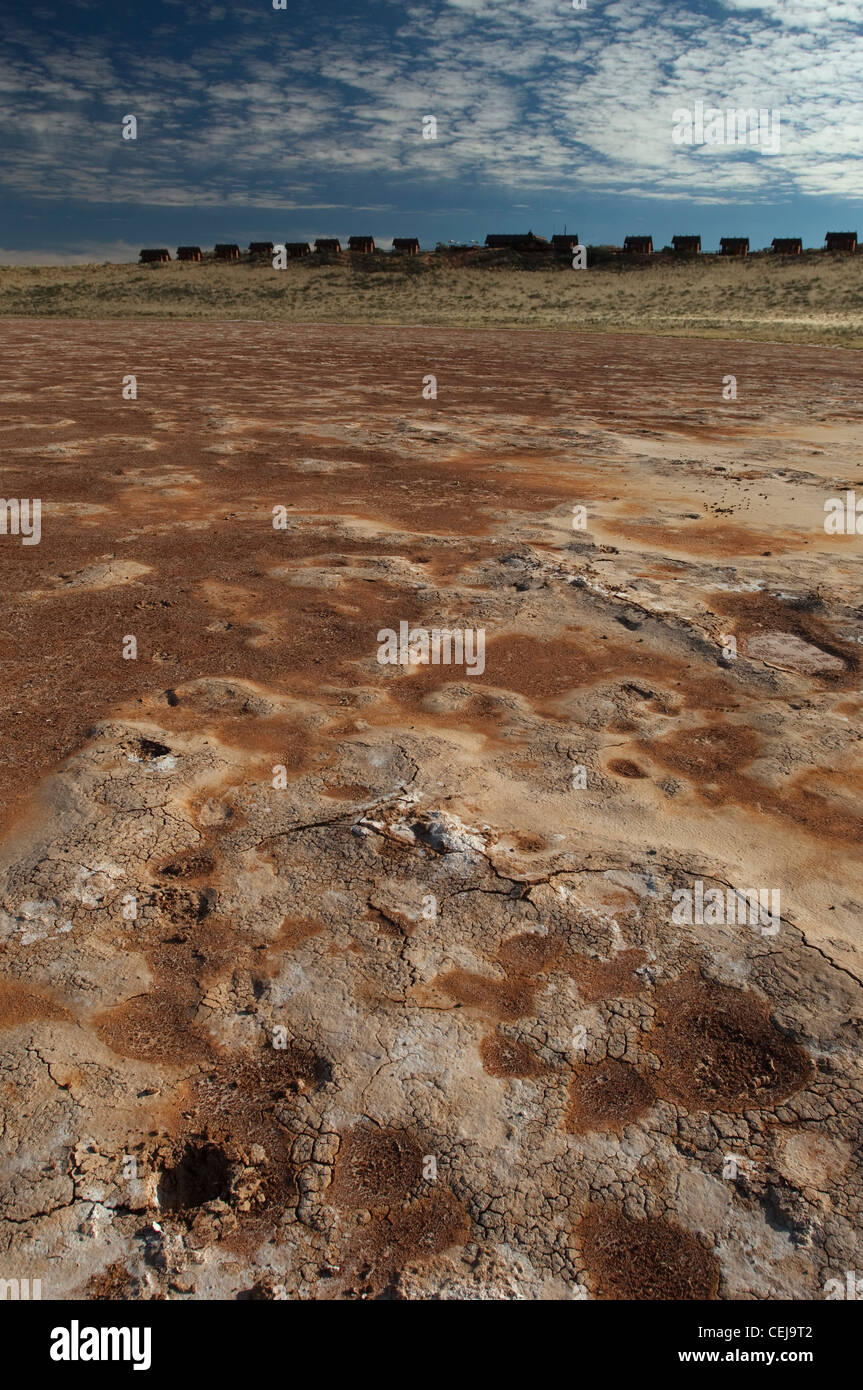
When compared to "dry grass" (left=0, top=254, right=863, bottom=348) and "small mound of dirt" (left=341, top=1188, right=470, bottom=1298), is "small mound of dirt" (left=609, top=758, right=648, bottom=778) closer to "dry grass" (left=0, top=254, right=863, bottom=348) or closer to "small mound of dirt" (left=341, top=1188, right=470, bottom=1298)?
"small mound of dirt" (left=341, top=1188, right=470, bottom=1298)

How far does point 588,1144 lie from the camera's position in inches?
70.7

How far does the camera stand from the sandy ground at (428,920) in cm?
166

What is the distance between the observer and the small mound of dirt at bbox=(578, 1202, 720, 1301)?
1.57 metres

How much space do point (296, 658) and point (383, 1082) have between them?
227cm

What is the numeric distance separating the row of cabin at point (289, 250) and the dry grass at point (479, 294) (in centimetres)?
214

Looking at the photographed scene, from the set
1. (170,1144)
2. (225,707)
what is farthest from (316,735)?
(170,1144)

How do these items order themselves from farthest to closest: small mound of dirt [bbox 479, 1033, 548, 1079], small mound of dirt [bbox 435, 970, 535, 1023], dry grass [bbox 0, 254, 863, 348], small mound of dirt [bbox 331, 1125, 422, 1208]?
dry grass [bbox 0, 254, 863, 348] < small mound of dirt [bbox 435, 970, 535, 1023] < small mound of dirt [bbox 479, 1033, 548, 1079] < small mound of dirt [bbox 331, 1125, 422, 1208]

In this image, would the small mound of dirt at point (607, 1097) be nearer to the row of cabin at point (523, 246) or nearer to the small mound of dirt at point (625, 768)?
the small mound of dirt at point (625, 768)

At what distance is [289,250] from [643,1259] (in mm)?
59124

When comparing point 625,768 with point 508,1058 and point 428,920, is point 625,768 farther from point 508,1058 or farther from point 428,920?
point 508,1058

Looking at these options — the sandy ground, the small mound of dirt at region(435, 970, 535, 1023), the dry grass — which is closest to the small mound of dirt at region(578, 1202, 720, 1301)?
the sandy ground

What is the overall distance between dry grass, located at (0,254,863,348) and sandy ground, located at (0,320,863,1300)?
26.8 metres

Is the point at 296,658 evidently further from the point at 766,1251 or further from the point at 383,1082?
the point at 766,1251

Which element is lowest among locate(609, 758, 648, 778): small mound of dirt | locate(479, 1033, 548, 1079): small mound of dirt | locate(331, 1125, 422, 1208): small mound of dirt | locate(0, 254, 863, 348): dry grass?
locate(331, 1125, 422, 1208): small mound of dirt
